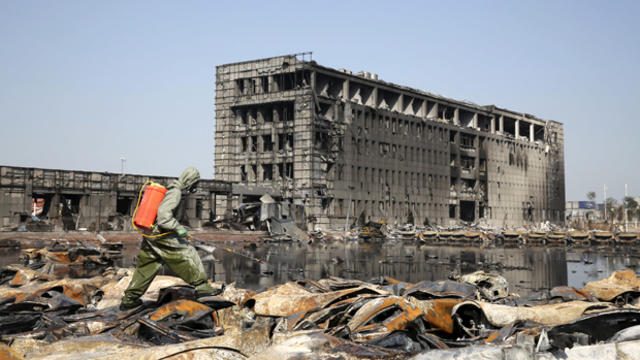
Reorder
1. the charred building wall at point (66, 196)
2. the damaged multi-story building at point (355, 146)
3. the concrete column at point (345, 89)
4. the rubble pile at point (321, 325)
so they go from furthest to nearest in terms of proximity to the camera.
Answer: the concrete column at point (345, 89)
the damaged multi-story building at point (355, 146)
the charred building wall at point (66, 196)
the rubble pile at point (321, 325)

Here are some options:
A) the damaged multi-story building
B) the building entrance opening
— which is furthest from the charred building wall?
the building entrance opening

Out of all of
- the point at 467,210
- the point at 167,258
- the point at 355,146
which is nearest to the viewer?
the point at 167,258

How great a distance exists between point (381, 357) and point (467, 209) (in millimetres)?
77772

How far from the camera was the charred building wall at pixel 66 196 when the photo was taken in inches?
1383

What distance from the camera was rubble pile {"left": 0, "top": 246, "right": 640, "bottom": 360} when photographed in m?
4.47

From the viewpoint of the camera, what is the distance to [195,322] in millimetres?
6367

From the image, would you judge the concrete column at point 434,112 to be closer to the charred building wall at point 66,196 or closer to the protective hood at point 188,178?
the charred building wall at point 66,196

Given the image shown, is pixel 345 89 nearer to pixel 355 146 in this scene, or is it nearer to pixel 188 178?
pixel 355 146

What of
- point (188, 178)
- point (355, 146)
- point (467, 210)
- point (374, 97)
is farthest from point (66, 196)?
point (467, 210)

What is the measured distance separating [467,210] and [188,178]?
248 ft

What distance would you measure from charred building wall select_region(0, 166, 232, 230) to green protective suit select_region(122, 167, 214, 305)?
94.4ft

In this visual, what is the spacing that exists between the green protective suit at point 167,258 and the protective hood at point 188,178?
9.2 inches

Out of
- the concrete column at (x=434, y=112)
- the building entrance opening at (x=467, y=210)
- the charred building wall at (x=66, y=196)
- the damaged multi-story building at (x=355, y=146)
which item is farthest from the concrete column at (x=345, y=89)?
the building entrance opening at (x=467, y=210)

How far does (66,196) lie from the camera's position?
4122cm
